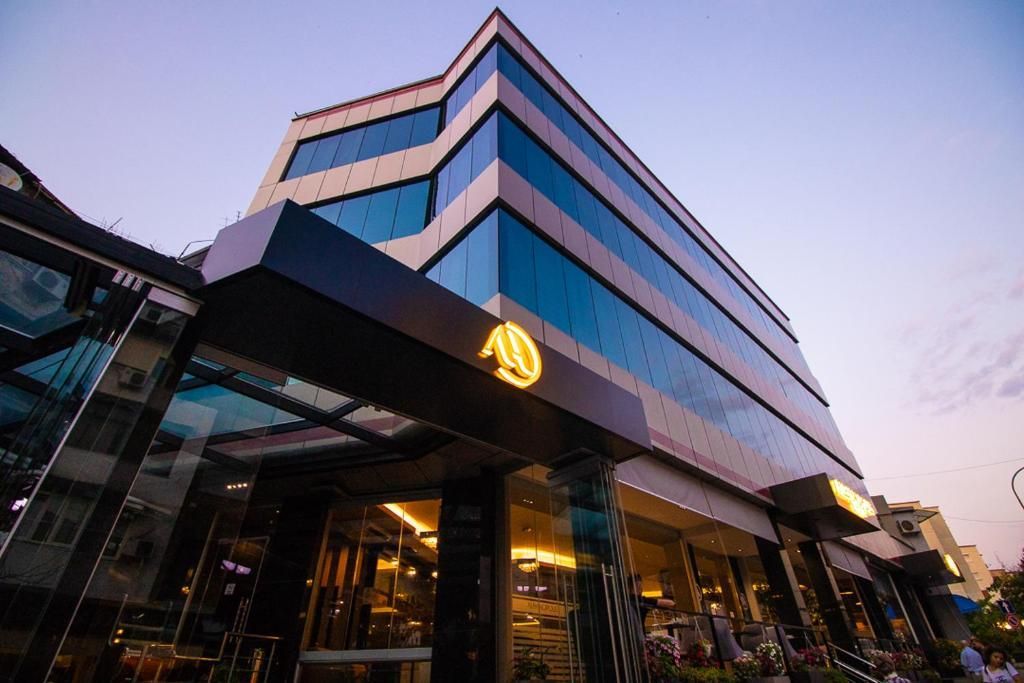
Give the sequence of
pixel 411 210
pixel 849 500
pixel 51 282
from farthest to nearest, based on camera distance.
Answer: pixel 849 500
pixel 411 210
pixel 51 282

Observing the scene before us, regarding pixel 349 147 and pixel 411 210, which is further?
pixel 349 147

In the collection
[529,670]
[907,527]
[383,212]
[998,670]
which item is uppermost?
[383,212]

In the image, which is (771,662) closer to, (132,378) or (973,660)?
(973,660)

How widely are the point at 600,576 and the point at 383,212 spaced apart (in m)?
12.1

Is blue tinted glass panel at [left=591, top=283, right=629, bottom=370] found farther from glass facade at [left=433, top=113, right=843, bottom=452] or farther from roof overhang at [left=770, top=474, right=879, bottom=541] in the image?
roof overhang at [left=770, top=474, right=879, bottom=541]

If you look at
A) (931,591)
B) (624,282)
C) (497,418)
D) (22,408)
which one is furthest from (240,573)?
(931,591)

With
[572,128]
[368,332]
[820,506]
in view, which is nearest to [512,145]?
[572,128]

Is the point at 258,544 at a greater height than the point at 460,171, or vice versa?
the point at 460,171

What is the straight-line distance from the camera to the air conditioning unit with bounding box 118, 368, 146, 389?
16.6 ft

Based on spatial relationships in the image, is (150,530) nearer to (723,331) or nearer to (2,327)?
(2,327)

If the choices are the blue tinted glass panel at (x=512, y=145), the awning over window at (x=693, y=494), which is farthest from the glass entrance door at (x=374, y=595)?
the blue tinted glass panel at (x=512, y=145)

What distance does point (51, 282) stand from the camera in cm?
548

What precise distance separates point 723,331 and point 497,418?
17315 mm

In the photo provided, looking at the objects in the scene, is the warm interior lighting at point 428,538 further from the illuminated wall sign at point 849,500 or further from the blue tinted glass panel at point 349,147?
the illuminated wall sign at point 849,500
